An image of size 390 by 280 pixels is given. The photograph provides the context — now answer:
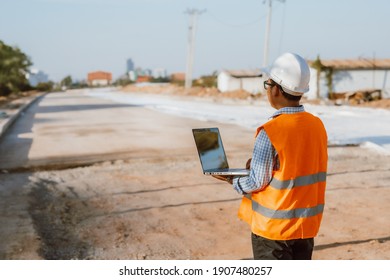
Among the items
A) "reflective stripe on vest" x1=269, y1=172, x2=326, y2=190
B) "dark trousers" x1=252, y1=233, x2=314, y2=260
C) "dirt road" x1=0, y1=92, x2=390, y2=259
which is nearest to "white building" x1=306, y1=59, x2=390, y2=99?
"dirt road" x1=0, y1=92, x2=390, y2=259

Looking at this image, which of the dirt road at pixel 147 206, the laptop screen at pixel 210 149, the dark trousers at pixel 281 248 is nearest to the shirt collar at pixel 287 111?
the laptop screen at pixel 210 149

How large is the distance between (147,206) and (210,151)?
3.54 meters

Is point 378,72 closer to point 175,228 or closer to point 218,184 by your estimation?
point 218,184

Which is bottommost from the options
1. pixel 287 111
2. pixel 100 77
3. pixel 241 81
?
pixel 100 77

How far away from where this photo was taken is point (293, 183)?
227cm

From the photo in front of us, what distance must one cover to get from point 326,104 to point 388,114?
700 cm

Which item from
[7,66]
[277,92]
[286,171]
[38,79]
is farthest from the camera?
[38,79]

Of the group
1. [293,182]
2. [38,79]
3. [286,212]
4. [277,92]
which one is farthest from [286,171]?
[38,79]

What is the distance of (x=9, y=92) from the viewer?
47.2 metres

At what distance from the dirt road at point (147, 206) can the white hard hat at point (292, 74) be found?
237 centimetres

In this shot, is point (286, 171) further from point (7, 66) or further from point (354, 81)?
point (7, 66)

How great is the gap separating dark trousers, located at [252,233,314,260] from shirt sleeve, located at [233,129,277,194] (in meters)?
0.29

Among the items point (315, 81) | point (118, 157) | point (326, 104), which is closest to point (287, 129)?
point (118, 157)

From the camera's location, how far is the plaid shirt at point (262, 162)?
224 cm
